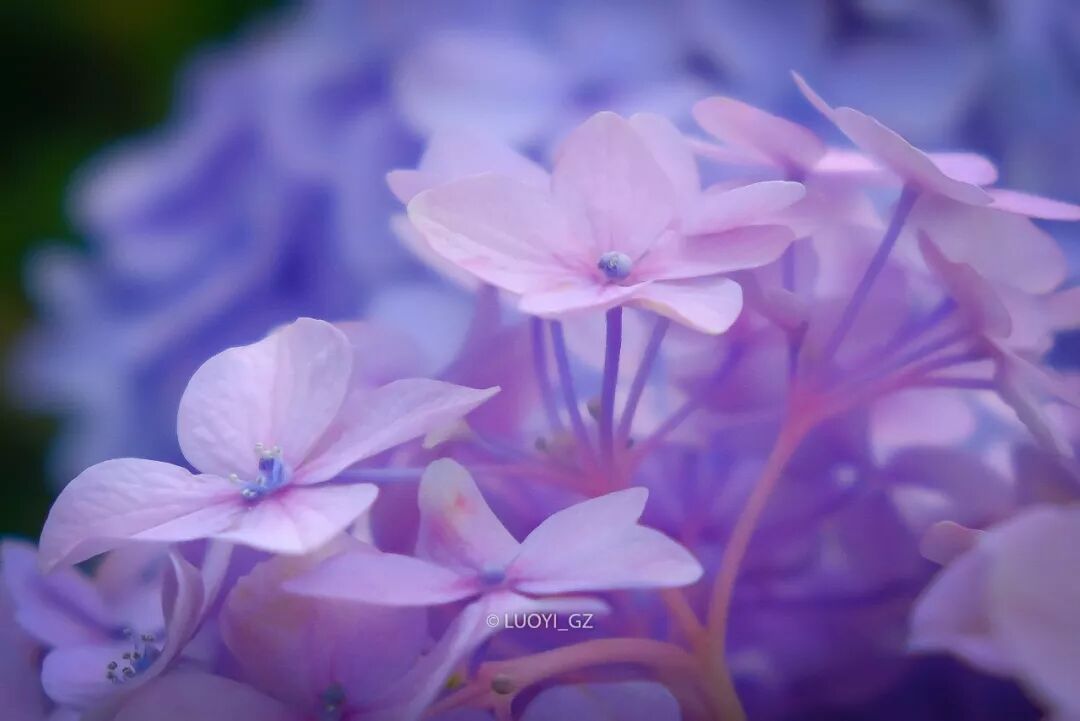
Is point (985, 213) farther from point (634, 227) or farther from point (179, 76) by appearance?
point (179, 76)

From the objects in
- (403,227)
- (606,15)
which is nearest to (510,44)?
(606,15)

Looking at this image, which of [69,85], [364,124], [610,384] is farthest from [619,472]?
[69,85]

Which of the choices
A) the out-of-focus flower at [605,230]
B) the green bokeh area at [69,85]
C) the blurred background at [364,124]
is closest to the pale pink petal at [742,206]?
the out-of-focus flower at [605,230]

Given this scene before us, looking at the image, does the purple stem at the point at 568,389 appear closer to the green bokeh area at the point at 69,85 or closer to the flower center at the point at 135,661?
the flower center at the point at 135,661

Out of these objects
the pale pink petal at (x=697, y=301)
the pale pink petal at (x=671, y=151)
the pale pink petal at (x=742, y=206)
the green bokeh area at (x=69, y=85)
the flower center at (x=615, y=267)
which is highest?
the green bokeh area at (x=69, y=85)

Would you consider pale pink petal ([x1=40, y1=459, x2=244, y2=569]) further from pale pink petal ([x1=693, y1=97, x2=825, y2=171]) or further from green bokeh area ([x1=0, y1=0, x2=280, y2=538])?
green bokeh area ([x1=0, y1=0, x2=280, y2=538])

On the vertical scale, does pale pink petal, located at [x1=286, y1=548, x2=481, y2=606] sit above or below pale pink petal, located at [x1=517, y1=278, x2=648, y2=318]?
below

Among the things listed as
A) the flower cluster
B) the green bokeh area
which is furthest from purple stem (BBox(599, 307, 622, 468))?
the green bokeh area

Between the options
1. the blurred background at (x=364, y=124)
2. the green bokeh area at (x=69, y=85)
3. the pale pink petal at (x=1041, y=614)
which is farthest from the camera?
the green bokeh area at (x=69, y=85)
